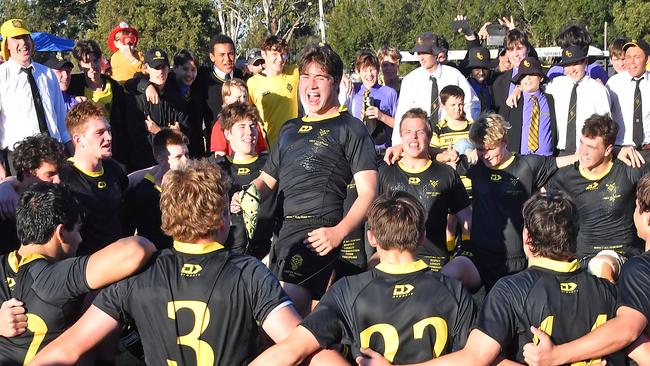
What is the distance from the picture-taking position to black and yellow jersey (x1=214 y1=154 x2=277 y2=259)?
6203mm

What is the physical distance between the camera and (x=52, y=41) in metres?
31.2

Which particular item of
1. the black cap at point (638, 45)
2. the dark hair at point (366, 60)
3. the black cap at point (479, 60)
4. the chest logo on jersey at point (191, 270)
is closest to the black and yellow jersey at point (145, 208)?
the chest logo on jersey at point (191, 270)

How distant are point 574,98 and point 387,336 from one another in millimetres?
5520

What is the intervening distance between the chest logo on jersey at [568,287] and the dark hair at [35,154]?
359cm

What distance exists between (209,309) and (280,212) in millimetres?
2545

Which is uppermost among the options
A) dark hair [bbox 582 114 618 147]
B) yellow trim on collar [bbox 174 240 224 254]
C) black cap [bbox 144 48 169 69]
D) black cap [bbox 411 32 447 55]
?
black cap [bbox 144 48 169 69]

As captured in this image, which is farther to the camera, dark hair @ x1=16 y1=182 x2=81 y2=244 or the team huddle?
dark hair @ x1=16 y1=182 x2=81 y2=244

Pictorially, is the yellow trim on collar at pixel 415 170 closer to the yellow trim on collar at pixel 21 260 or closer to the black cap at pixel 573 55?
the black cap at pixel 573 55

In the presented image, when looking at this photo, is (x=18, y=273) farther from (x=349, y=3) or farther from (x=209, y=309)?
(x=349, y=3)

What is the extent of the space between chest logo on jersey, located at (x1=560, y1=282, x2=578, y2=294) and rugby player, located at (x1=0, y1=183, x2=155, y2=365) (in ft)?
7.69

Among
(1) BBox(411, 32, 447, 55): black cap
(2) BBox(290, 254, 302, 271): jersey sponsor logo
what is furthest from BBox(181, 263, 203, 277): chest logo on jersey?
(1) BBox(411, 32, 447, 55): black cap

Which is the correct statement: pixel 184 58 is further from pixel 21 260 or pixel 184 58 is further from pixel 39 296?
pixel 39 296

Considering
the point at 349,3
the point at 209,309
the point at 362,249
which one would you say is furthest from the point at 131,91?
the point at 349,3

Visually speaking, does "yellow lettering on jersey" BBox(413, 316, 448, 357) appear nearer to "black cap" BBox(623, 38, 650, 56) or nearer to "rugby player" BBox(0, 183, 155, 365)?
"rugby player" BBox(0, 183, 155, 365)
